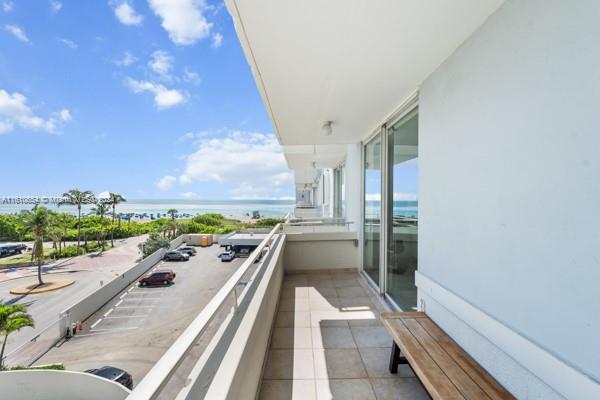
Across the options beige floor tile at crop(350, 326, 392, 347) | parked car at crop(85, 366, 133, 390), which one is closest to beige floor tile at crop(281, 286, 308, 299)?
beige floor tile at crop(350, 326, 392, 347)

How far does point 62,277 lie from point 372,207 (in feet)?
85.9

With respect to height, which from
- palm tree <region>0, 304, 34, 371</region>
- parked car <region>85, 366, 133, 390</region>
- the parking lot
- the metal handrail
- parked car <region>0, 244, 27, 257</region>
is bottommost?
the parking lot

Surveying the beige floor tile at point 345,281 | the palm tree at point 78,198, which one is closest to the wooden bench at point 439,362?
the beige floor tile at point 345,281

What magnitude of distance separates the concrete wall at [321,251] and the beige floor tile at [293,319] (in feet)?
5.69

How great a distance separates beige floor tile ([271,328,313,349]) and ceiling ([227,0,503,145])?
2.51 meters

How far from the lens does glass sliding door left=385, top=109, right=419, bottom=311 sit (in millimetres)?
2729

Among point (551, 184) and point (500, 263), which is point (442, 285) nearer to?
point (500, 263)

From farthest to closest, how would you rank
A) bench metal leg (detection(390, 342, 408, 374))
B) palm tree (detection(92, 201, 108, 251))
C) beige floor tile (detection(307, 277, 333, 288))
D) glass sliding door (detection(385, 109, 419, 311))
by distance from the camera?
palm tree (detection(92, 201, 108, 251))
beige floor tile (detection(307, 277, 333, 288))
glass sliding door (detection(385, 109, 419, 311))
bench metal leg (detection(390, 342, 408, 374))

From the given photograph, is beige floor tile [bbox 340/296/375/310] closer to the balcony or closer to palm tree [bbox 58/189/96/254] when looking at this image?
the balcony

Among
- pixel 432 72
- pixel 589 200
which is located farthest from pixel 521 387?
pixel 432 72

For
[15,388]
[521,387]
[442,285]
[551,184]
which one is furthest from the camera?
[15,388]

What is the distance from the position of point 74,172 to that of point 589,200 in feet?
286

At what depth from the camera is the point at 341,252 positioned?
5160mm

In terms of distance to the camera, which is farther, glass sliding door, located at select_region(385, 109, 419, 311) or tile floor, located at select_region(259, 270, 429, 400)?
glass sliding door, located at select_region(385, 109, 419, 311)
